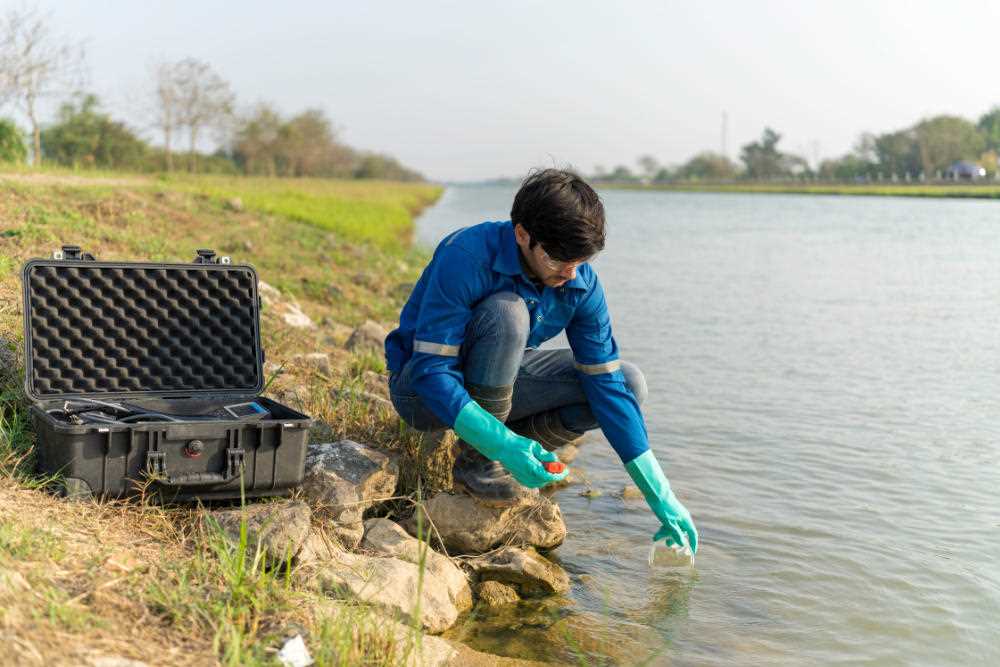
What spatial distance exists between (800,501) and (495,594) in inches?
91.2

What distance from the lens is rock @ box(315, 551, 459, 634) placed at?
3.39m

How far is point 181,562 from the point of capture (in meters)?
3.15

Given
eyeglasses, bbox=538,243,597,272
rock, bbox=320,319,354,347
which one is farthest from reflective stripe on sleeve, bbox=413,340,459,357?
rock, bbox=320,319,354,347

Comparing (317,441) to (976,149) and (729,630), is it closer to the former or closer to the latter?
(729,630)

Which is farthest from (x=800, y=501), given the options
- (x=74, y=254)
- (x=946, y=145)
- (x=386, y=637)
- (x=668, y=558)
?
(x=946, y=145)

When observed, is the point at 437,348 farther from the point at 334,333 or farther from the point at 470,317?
the point at 334,333

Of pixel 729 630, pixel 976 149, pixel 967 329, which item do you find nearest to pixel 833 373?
pixel 967 329

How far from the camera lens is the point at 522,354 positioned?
3924 millimetres

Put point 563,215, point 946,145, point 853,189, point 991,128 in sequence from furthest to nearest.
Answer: point 991,128, point 946,145, point 853,189, point 563,215

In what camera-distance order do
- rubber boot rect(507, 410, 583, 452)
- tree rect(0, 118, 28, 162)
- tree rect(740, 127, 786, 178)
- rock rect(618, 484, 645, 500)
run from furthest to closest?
1. tree rect(740, 127, 786, 178)
2. tree rect(0, 118, 28, 162)
3. rock rect(618, 484, 645, 500)
4. rubber boot rect(507, 410, 583, 452)

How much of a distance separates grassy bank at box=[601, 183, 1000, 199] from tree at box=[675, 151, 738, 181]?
20.1 feet

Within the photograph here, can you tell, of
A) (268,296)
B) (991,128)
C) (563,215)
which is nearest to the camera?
(563,215)

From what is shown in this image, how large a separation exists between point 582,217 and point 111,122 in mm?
36455

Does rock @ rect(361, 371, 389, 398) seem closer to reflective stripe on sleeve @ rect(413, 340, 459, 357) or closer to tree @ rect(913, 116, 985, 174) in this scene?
reflective stripe on sleeve @ rect(413, 340, 459, 357)
